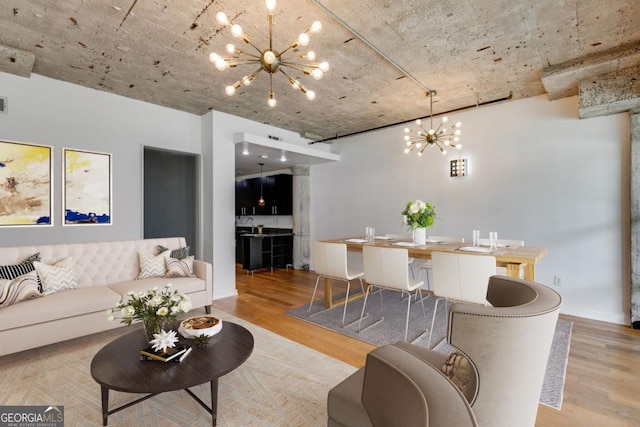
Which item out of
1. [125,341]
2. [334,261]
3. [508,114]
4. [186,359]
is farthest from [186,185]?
[508,114]

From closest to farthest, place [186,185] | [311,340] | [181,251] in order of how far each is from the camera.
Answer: [311,340] → [181,251] → [186,185]

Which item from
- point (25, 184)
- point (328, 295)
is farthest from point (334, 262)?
point (25, 184)

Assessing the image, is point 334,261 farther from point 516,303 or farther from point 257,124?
point 257,124

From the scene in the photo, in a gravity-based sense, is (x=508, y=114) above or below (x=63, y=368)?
above

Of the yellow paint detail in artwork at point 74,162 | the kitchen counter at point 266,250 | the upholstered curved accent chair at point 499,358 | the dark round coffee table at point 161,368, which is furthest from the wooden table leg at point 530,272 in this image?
the yellow paint detail in artwork at point 74,162

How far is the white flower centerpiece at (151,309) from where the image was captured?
72.6 inches

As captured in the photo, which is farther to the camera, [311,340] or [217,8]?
[311,340]

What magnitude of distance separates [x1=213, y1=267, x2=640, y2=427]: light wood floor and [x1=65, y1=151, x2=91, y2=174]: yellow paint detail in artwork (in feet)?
8.05

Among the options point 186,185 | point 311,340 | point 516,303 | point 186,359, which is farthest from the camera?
point 186,185

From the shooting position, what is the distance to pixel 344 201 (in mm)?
6145

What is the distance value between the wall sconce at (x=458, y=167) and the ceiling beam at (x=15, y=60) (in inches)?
208

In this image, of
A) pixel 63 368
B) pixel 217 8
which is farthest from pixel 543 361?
pixel 63 368

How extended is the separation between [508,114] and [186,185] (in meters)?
4.91

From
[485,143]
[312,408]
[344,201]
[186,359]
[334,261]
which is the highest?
[485,143]
